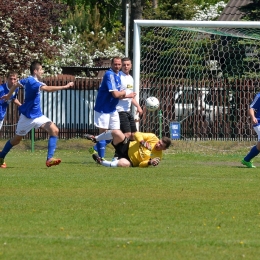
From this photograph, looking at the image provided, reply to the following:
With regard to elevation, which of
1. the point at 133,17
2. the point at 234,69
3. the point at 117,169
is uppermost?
the point at 133,17

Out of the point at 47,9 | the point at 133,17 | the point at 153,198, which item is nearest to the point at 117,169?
the point at 153,198

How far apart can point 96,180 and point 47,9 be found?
18.9 meters

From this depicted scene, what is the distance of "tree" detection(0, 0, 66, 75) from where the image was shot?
30531mm

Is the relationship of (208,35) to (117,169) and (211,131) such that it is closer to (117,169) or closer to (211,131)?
(211,131)

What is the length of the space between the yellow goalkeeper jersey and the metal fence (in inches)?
242

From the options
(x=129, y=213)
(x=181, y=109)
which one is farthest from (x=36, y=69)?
(x=181, y=109)

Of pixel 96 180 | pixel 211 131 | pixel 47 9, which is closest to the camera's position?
pixel 96 180

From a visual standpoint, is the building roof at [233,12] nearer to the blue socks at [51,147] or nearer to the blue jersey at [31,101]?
the blue jersey at [31,101]

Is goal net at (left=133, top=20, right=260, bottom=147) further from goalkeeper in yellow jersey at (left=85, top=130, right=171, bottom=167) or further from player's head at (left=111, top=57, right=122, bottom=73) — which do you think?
goalkeeper in yellow jersey at (left=85, top=130, right=171, bottom=167)

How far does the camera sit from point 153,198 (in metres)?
11.9

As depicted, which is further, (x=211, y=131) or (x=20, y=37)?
(x=20, y=37)

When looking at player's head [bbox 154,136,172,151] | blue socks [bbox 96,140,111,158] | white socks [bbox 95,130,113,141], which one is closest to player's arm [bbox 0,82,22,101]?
white socks [bbox 95,130,113,141]

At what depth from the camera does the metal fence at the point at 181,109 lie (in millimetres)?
25609

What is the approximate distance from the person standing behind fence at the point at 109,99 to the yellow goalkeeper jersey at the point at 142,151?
2.88 feet
